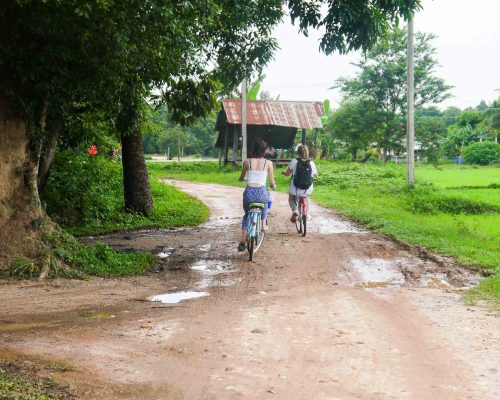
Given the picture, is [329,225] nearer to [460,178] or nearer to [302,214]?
[302,214]

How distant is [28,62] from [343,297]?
206 inches

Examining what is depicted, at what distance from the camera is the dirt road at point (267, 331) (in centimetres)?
435

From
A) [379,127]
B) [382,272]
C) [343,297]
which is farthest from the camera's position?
[379,127]

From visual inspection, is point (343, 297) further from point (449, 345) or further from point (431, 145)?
point (431, 145)

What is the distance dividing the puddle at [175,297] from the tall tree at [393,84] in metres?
39.7

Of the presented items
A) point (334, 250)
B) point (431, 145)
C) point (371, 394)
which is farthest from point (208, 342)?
point (431, 145)

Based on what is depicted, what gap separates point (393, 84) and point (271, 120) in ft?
37.5

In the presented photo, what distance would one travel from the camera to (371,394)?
415 centimetres

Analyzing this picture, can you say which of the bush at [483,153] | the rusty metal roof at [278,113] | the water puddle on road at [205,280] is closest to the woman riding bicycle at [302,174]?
the water puddle on road at [205,280]

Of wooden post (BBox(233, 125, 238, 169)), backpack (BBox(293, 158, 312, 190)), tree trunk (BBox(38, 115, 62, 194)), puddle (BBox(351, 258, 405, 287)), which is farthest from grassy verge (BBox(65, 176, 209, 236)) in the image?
wooden post (BBox(233, 125, 238, 169))

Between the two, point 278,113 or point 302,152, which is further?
point 278,113

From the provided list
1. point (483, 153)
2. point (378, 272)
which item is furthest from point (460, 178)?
point (378, 272)

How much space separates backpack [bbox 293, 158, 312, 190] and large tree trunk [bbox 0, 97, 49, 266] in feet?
17.3

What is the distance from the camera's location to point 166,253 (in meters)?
10.9
